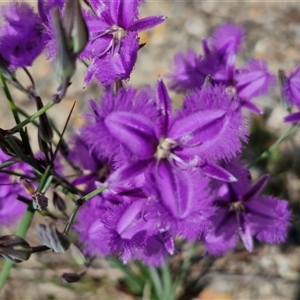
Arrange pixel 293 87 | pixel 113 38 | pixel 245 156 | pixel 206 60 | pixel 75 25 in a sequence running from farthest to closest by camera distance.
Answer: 1. pixel 245 156
2. pixel 206 60
3. pixel 293 87
4. pixel 113 38
5. pixel 75 25

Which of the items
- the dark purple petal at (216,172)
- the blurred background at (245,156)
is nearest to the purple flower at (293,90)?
the dark purple petal at (216,172)

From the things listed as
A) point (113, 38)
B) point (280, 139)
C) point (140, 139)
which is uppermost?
point (113, 38)

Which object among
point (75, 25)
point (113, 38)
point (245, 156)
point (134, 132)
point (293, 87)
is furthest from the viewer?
point (245, 156)

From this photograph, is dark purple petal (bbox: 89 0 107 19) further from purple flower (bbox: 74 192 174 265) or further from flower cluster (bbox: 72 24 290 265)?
purple flower (bbox: 74 192 174 265)

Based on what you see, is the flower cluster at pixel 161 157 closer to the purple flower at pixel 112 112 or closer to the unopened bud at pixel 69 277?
the purple flower at pixel 112 112

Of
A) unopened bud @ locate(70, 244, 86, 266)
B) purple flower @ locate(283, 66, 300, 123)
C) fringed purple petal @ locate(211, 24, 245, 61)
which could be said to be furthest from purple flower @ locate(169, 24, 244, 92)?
unopened bud @ locate(70, 244, 86, 266)

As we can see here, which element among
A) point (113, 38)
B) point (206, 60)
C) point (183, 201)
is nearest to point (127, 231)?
point (183, 201)

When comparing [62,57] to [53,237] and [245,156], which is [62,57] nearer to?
[53,237]
